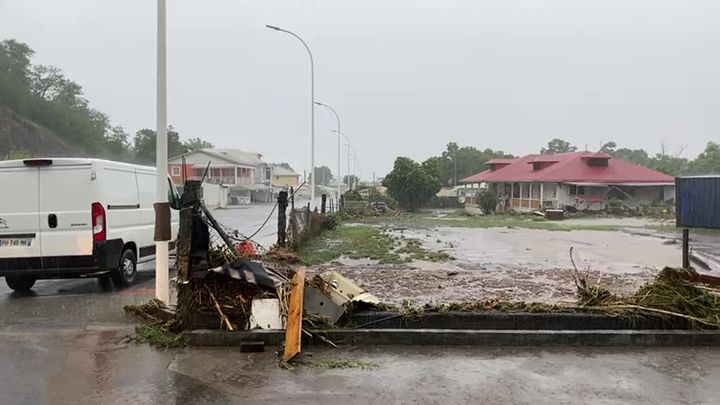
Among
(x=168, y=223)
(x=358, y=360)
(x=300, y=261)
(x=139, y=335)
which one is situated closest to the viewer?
(x=358, y=360)

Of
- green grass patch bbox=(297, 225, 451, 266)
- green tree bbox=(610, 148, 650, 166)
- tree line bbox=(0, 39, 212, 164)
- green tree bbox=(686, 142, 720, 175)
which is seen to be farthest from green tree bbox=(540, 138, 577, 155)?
green grass patch bbox=(297, 225, 451, 266)

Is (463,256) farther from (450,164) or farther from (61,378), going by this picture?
(450,164)

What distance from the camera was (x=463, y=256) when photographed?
598 inches

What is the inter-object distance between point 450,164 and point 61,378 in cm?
9039

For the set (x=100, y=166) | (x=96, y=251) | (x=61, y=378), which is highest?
(x=100, y=166)

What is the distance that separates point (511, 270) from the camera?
12469mm

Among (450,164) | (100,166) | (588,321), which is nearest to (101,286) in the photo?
(100,166)

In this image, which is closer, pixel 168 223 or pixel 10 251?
pixel 168 223

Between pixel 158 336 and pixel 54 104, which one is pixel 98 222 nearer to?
pixel 158 336

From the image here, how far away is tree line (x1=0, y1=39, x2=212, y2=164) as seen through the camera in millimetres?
61406

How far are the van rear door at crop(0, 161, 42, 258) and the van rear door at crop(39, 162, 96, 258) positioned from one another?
11 cm

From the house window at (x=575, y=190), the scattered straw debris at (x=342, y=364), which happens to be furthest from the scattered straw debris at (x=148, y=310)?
the house window at (x=575, y=190)

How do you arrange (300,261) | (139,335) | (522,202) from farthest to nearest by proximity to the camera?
(522,202)
(300,261)
(139,335)

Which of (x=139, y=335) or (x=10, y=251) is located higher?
(x=10, y=251)
